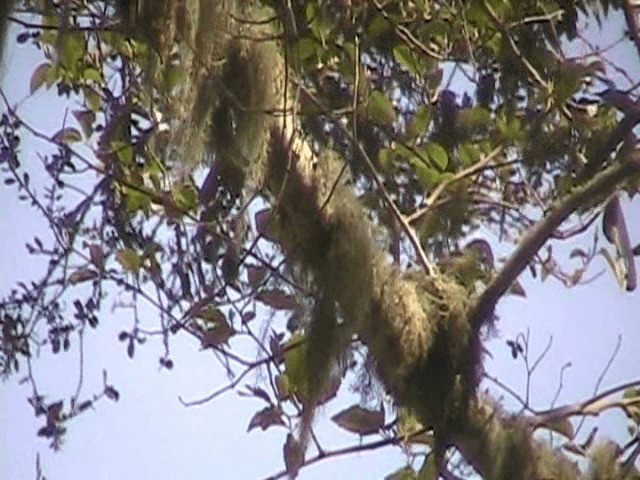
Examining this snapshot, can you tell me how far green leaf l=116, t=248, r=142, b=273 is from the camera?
2.22 meters

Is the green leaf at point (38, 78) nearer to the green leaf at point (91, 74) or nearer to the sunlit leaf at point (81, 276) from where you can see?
the green leaf at point (91, 74)

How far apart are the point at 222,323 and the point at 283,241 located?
0.46m

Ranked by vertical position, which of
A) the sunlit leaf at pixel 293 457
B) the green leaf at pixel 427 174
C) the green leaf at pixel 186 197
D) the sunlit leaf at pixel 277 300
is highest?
the green leaf at pixel 186 197

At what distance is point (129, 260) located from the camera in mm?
2221

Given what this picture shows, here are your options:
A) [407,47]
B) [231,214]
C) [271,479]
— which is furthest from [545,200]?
[271,479]

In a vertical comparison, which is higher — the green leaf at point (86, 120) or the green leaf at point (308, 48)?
the green leaf at point (86, 120)

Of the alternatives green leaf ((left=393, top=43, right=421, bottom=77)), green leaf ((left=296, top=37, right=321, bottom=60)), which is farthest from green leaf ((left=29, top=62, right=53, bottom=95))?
green leaf ((left=393, top=43, right=421, bottom=77))

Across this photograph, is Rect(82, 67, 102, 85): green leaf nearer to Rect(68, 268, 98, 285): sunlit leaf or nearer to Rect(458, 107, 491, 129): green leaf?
Rect(68, 268, 98, 285): sunlit leaf

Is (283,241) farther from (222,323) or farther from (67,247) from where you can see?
(67,247)

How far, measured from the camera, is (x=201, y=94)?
1.66m

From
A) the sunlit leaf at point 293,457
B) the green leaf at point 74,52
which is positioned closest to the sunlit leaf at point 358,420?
the sunlit leaf at point 293,457

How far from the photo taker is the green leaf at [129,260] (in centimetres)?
222

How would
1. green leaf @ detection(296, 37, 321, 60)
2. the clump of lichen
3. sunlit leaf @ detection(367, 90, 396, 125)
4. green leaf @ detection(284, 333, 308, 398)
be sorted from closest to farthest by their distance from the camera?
the clump of lichen → green leaf @ detection(284, 333, 308, 398) → green leaf @ detection(296, 37, 321, 60) → sunlit leaf @ detection(367, 90, 396, 125)

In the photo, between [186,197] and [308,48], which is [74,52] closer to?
[186,197]
